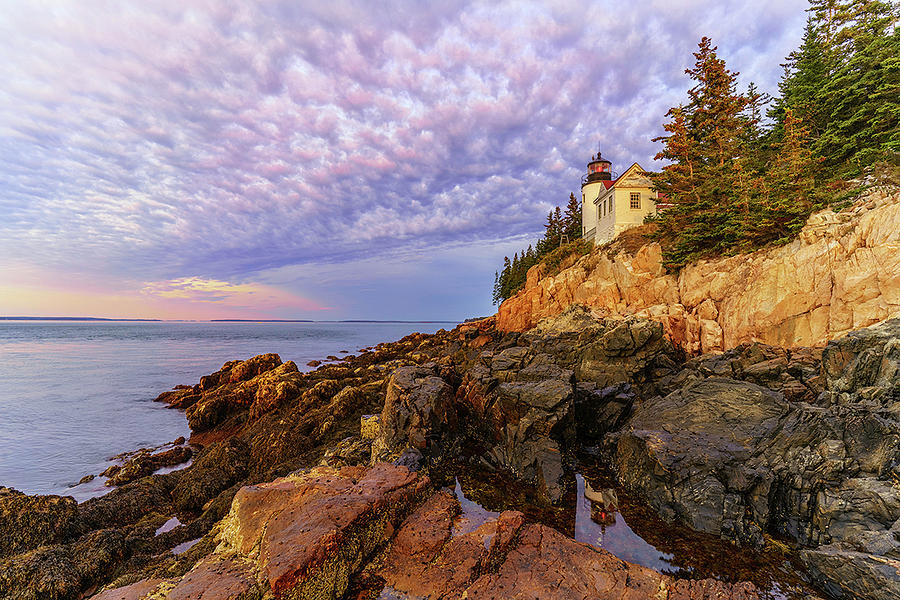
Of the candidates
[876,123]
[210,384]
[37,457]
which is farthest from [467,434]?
[876,123]

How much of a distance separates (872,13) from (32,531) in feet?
162

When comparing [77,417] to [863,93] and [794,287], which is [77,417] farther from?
[863,93]

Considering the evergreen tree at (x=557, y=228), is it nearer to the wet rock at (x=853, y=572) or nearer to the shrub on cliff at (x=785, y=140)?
the shrub on cliff at (x=785, y=140)

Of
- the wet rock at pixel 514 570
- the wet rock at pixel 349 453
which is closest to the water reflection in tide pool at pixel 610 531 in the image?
the wet rock at pixel 514 570

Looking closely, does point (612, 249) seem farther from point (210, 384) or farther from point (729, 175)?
point (210, 384)

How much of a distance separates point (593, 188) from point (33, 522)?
4820 cm

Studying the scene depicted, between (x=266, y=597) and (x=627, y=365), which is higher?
(x=627, y=365)

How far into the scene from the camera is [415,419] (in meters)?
11.8

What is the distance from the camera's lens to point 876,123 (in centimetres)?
1908

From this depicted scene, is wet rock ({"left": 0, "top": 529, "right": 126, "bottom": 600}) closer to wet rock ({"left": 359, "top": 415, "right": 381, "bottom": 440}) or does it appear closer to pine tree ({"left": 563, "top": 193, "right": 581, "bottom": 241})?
wet rock ({"left": 359, "top": 415, "right": 381, "bottom": 440})

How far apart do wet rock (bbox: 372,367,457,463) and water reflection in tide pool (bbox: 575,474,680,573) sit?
4708 mm

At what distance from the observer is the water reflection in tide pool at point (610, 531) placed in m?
6.98

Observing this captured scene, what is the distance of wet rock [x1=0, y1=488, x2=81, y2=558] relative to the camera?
808 cm

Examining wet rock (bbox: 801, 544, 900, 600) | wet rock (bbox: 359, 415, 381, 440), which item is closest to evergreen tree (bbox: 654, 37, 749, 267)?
wet rock (bbox: 801, 544, 900, 600)
